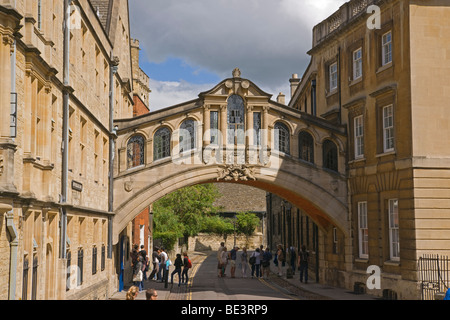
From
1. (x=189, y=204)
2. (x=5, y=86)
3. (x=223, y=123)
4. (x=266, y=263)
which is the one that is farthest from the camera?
(x=189, y=204)

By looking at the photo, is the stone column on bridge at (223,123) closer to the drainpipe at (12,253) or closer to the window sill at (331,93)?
the window sill at (331,93)

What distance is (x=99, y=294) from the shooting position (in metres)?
21.5

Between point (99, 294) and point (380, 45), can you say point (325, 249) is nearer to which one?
point (380, 45)

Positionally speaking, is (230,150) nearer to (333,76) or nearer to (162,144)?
(162,144)

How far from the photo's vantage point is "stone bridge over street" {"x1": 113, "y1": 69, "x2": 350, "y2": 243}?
25.8m

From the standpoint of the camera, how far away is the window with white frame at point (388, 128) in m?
23.2

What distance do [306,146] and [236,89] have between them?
12.8 feet

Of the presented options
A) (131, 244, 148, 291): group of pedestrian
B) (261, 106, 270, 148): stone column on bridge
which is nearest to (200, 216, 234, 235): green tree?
(131, 244, 148, 291): group of pedestrian

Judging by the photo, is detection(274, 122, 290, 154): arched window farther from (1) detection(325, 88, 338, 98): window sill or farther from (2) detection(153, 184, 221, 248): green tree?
(2) detection(153, 184, 221, 248): green tree

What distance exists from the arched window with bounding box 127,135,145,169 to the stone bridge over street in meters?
0.04

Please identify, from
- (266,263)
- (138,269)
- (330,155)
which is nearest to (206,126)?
(330,155)

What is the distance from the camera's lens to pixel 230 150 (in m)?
26.4

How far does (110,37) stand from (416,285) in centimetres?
1507

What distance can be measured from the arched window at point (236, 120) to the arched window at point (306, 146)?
257cm
